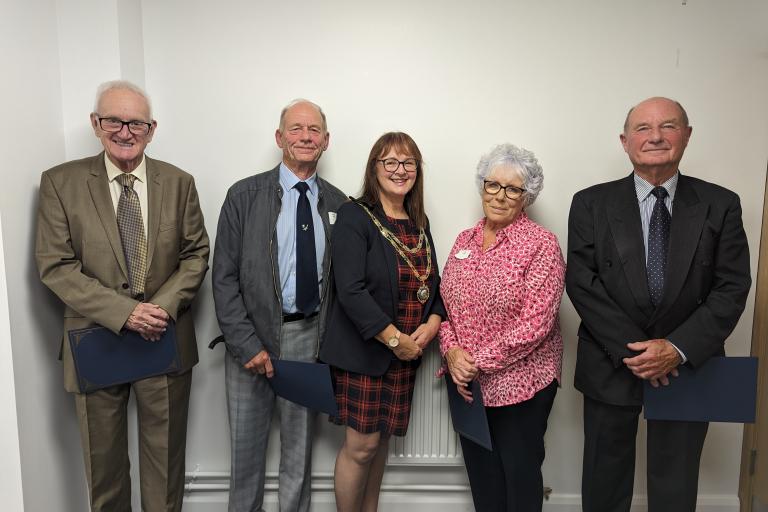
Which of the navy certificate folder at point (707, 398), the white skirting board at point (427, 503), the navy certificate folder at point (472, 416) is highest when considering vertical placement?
the navy certificate folder at point (707, 398)

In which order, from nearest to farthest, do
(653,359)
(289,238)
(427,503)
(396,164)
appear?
(653,359) → (396,164) → (289,238) → (427,503)

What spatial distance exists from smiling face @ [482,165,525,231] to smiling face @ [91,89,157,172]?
54.0 inches

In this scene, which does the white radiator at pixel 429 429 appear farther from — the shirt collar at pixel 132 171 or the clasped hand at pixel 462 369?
the shirt collar at pixel 132 171

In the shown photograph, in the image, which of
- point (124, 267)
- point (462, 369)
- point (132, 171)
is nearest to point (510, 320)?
point (462, 369)

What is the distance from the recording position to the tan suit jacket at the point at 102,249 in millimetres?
1815

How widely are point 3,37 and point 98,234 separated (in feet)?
2.54

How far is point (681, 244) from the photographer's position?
1773 millimetres

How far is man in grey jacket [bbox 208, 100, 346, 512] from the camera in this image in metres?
2.02

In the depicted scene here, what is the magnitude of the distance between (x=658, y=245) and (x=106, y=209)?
2.10 m

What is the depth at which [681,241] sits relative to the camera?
1775mm

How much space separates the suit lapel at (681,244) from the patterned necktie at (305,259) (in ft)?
4.33

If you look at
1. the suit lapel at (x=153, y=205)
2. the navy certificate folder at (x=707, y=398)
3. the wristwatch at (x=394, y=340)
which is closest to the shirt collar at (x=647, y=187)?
the navy certificate folder at (x=707, y=398)

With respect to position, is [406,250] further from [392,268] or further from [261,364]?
[261,364]

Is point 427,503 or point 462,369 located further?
point 427,503
